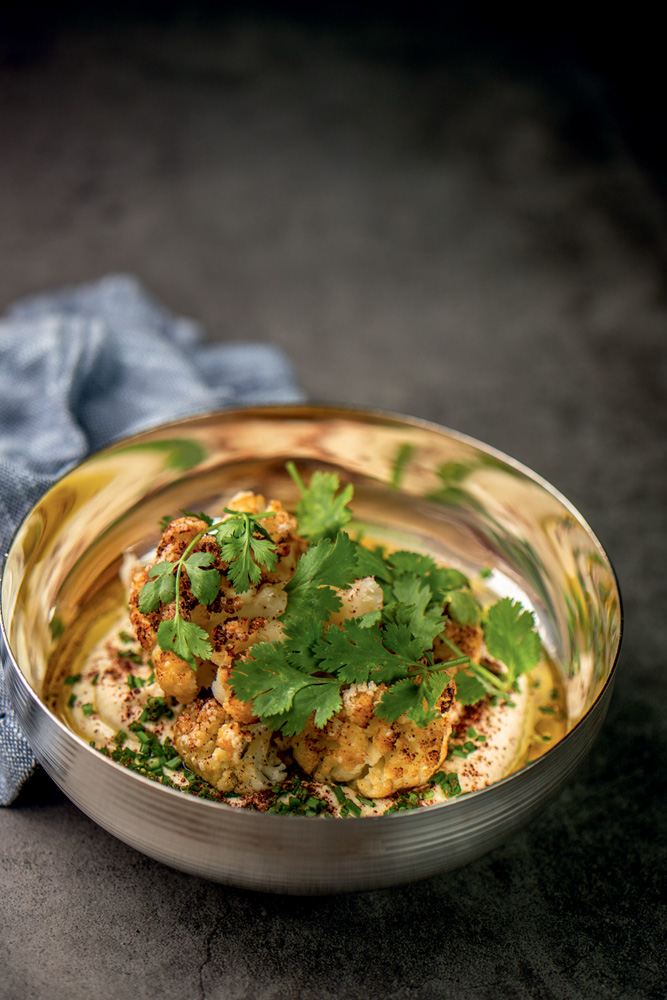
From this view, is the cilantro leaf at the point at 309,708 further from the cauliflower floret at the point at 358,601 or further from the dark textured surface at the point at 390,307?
the dark textured surface at the point at 390,307

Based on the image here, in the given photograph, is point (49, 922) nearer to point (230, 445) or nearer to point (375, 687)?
point (375, 687)

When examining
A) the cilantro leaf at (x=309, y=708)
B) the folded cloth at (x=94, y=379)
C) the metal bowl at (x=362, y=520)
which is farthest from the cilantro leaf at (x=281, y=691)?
the folded cloth at (x=94, y=379)

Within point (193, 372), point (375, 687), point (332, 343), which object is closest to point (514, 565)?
point (375, 687)

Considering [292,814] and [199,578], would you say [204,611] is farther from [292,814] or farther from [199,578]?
[292,814]

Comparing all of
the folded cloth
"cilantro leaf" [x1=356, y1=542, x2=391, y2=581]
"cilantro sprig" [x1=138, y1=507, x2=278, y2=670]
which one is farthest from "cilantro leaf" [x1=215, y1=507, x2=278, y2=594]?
the folded cloth

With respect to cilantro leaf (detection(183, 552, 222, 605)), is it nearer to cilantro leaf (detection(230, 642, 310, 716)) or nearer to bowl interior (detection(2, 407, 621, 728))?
cilantro leaf (detection(230, 642, 310, 716))

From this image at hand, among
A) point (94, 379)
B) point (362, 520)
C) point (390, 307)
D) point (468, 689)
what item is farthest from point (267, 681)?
point (390, 307)
